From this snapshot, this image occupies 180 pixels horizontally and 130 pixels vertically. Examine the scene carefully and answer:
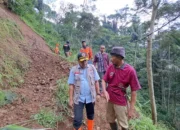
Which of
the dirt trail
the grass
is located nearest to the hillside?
the dirt trail

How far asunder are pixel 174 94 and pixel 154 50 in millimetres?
4602

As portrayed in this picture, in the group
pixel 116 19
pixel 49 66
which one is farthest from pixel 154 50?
pixel 116 19

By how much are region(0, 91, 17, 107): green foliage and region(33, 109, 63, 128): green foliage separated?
0.74m

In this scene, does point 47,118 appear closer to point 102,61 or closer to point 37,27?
point 102,61

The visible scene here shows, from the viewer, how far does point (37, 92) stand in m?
5.66

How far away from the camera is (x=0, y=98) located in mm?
4836

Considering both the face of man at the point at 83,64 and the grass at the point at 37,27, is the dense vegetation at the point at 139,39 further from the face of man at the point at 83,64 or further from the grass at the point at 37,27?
the face of man at the point at 83,64

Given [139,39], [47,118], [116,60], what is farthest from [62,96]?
[139,39]

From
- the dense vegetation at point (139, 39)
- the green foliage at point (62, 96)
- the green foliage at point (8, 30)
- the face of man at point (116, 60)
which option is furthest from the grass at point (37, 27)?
the face of man at point (116, 60)

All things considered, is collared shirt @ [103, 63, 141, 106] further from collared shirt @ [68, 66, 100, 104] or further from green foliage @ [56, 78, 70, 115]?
green foliage @ [56, 78, 70, 115]

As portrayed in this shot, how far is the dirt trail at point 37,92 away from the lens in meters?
4.58

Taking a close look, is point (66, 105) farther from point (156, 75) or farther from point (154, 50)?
point (154, 50)

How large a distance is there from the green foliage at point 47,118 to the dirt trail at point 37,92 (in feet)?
0.39

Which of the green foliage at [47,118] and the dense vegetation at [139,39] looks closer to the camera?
the green foliage at [47,118]
